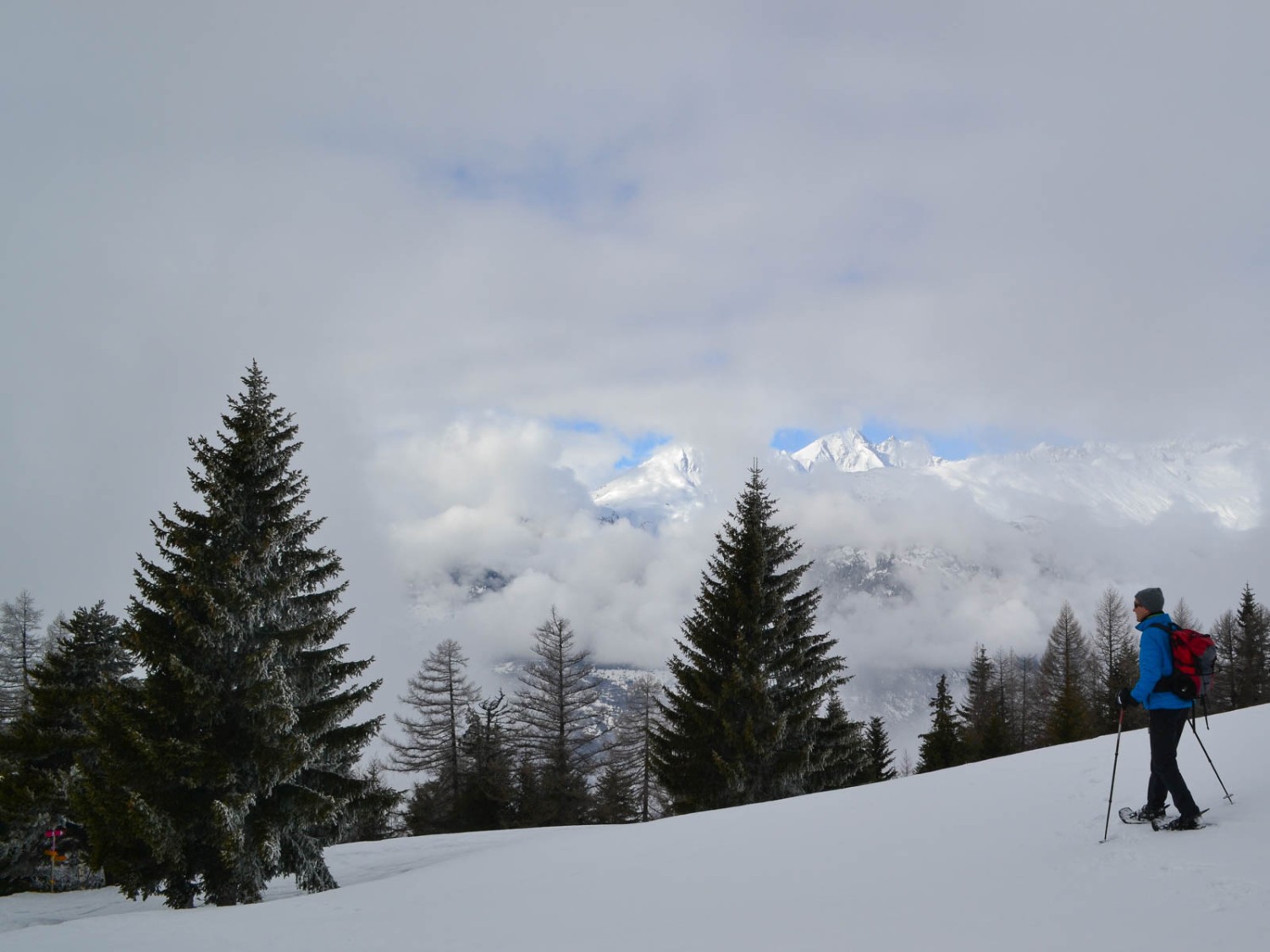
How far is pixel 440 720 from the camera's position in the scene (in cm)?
3728

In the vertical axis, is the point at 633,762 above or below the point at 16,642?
below

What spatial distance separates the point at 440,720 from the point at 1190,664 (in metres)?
35.4

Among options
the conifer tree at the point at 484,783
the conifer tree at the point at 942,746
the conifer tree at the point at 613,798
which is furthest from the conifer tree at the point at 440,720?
the conifer tree at the point at 942,746

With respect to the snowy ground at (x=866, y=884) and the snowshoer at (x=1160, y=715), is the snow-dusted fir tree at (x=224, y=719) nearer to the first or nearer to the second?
the snowy ground at (x=866, y=884)

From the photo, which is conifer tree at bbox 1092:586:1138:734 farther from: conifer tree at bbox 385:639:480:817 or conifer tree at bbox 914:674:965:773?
conifer tree at bbox 385:639:480:817

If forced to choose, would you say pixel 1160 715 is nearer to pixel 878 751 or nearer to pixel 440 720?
pixel 440 720

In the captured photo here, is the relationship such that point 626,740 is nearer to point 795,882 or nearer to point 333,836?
point 333,836

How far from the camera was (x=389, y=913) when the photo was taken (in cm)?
819

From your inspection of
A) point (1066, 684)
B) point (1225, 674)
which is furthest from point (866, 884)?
point (1225, 674)

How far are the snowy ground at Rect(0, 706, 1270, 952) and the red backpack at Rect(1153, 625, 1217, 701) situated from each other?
118cm

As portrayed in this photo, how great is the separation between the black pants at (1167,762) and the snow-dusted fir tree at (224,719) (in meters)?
13.3

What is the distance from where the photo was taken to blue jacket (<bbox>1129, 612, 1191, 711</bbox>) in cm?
686

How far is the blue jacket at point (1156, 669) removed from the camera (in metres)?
6.86

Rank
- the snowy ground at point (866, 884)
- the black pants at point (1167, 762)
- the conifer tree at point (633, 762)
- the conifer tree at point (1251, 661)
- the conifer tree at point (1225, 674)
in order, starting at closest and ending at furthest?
the snowy ground at point (866, 884) < the black pants at point (1167, 762) < the conifer tree at point (633, 762) < the conifer tree at point (1251, 661) < the conifer tree at point (1225, 674)
